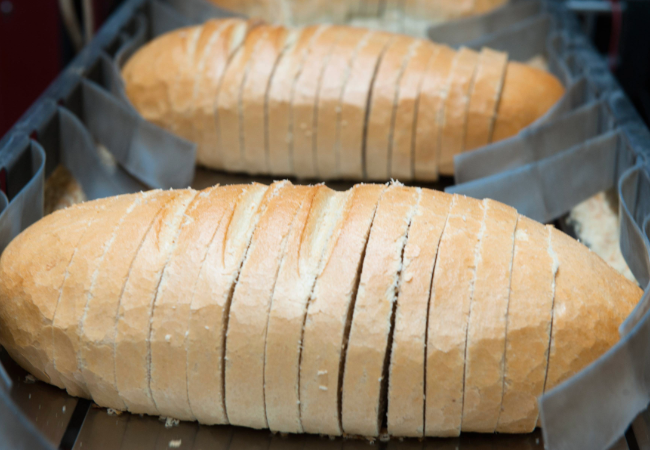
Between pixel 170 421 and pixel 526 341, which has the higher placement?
pixel 526 341

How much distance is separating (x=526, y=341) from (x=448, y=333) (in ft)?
0.69

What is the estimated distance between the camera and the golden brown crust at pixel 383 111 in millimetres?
2869

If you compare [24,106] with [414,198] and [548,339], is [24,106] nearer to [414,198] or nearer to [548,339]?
[414,198]

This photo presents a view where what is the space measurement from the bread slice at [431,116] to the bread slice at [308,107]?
44 cm

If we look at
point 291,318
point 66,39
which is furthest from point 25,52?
point 291,318

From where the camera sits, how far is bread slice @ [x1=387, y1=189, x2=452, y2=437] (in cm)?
180

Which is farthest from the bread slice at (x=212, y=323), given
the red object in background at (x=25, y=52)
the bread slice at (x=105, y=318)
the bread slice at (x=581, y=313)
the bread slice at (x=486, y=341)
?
the red object in background at (x=25, y=52)

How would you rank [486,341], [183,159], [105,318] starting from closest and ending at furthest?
[486,341] < [105,318] < [183,159]

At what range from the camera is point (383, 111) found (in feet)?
9.41

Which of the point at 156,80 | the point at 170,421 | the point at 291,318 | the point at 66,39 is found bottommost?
the point at 170,421

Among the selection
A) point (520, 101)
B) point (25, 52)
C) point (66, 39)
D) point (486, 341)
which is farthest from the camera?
point (66, 39)

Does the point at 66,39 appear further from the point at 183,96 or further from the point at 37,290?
the point at 37,290

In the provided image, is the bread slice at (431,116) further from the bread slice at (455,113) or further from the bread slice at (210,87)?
the bread slice at (210,87)

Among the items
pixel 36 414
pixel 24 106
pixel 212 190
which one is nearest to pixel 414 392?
pixel 212 190
